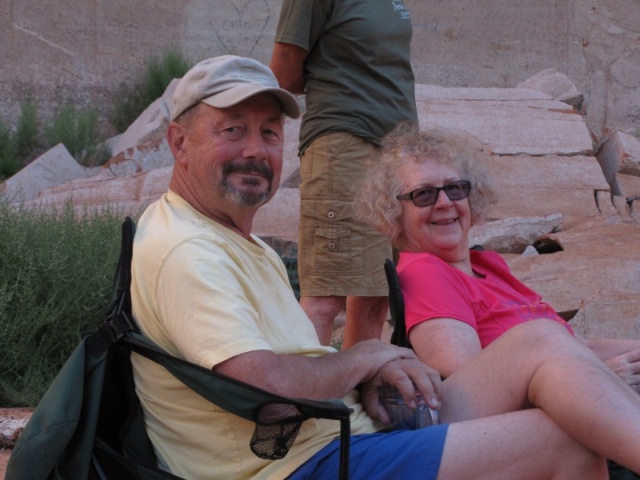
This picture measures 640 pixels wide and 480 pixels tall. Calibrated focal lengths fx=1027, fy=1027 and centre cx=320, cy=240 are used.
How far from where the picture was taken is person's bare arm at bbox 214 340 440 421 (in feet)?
6.15

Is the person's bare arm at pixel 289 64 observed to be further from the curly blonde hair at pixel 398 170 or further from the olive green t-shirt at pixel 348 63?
the curly blonde hair at pixel 398 170

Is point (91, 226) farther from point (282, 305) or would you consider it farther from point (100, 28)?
point (100, 28)

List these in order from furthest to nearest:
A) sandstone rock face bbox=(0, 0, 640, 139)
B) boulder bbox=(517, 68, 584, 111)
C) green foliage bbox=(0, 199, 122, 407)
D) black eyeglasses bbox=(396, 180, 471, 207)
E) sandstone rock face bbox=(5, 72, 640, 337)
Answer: sandstone rock face bbox=(0, 0, 640, 139) → boulder bbox=(517, 68, 584, 111) → sandstone rock face bbox=(5, 72, 640, 337) → green foliage bbox=(0, 199, 122, 407) → black eyeglasses bbox=(396, 180, 471, 207)

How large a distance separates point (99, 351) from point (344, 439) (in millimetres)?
495

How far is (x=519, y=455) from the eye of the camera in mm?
1927

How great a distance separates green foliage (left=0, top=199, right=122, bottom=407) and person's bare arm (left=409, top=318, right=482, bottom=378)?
1.87 meters

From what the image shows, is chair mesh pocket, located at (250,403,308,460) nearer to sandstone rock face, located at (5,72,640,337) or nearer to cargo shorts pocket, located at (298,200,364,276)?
cargo shorts pocket, located at (298,200,364,276)

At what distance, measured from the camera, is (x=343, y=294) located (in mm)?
3637

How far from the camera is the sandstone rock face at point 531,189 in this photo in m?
5.20

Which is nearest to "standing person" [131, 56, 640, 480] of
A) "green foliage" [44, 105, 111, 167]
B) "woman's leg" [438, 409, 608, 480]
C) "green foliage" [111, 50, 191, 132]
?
"woman's leg" [438, 409, 608, 480]

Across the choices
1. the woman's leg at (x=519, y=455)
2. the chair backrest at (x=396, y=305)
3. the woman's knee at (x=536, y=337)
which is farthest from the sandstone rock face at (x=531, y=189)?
the woman's leg at (x=519, y=455)

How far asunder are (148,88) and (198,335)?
849 cm

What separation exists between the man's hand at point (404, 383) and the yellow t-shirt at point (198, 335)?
0.09 meters

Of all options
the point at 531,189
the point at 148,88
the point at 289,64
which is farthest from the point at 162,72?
the point at 289,64
